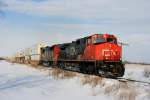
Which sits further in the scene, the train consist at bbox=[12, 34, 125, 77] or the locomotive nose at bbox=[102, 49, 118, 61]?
the locomotive nose at bbox=[102, 49, 118, 61]

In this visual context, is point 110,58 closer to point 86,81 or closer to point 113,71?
point 113,71

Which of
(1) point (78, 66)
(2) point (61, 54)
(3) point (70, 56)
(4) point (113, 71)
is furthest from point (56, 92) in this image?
(2) point (61, 54)

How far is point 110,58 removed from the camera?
76.5 feet

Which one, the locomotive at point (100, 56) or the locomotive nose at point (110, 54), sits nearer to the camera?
the locomotive at point (100, 56)

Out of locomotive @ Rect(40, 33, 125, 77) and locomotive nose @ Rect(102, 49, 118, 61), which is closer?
locomotive @ Rect(40, 33, 125, 77)

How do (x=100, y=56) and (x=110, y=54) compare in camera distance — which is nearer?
(x=100, y=56)

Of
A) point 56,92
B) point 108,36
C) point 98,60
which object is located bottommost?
point 56,92

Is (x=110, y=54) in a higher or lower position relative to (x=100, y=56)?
higher

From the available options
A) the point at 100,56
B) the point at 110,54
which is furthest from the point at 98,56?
the point at 110,54

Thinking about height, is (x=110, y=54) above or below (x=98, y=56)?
above

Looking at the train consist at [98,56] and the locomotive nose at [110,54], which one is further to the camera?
the locomotive nose at [110,54]

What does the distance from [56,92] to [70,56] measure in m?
16.0

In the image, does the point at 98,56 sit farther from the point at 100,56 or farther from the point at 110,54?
the point at 110,54

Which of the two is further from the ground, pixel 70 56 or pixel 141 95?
pixel 70 56
